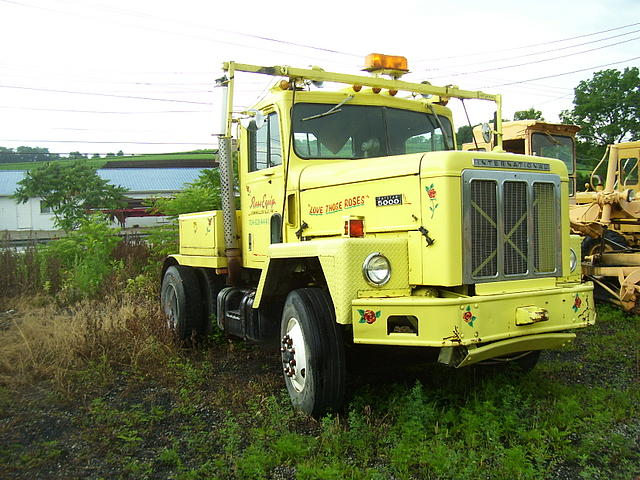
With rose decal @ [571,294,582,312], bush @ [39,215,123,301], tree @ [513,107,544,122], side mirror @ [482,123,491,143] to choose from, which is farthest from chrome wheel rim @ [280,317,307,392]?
tree @ [513,107,544,122]

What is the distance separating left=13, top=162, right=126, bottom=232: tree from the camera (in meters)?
36.8

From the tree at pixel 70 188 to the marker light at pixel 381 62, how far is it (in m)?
32.2

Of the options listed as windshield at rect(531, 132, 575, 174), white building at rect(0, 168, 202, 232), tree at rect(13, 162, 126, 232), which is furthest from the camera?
white building at rect(0, 168, 202, 232)

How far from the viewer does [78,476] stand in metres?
4.13

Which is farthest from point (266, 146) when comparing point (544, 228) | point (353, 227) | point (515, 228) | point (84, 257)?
point (84, 257)

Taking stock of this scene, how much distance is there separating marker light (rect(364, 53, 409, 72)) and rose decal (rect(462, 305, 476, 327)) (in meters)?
3.02

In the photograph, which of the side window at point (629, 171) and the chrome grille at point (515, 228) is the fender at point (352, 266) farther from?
the side window at point (629, 171)

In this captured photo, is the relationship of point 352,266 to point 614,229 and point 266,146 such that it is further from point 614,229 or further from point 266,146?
point 614,229

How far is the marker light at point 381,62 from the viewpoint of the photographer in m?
6.41

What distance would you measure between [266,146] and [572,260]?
9.99ft

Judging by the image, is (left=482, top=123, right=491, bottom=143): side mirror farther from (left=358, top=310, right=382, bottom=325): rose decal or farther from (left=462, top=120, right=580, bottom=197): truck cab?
(left=462, top=120, right=580, bottom=197): truck cab

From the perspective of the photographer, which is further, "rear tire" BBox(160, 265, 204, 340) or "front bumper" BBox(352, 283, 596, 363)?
"rear tire" BBox(160, 265, 204, 340)

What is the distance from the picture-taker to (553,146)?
11789mm

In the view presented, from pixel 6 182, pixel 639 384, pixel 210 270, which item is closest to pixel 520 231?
pixel 639 384
